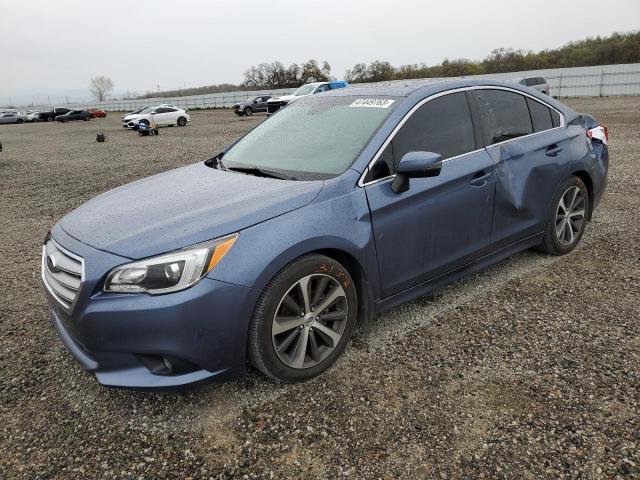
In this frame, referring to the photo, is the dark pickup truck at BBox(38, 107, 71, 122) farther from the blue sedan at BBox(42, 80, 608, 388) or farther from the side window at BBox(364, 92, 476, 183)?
the side window at BBox(364, 92, 476, 183)

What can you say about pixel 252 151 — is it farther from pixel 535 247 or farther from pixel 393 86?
pixel 535 247

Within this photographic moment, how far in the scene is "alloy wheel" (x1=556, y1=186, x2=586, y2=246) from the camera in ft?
14.3

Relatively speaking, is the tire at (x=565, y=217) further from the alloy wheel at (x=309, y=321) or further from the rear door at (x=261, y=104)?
the rear door at (x=261, y=104)

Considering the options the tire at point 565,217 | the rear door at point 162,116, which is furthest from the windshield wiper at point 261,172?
the rear door at point 162,116

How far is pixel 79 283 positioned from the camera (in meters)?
2.46

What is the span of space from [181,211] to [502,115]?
2578 millimetres

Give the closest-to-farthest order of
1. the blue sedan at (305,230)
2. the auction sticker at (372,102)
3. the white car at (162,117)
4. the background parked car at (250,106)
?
the blue sedan at (305,230) < the auction sticker at (372,102) < the white car at (162,117) < the background parked car at (250,106)

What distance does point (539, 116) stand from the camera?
4180 mm

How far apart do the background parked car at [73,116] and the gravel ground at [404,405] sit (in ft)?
146

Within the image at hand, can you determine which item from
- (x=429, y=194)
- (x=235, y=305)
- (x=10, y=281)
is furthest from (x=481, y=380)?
(x=10, y=281)

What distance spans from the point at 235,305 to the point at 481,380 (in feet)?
4.83

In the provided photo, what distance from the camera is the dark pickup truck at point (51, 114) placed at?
46.4 m

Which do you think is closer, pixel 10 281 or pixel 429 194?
pixel 429 194

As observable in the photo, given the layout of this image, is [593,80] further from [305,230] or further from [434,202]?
[305,230]
